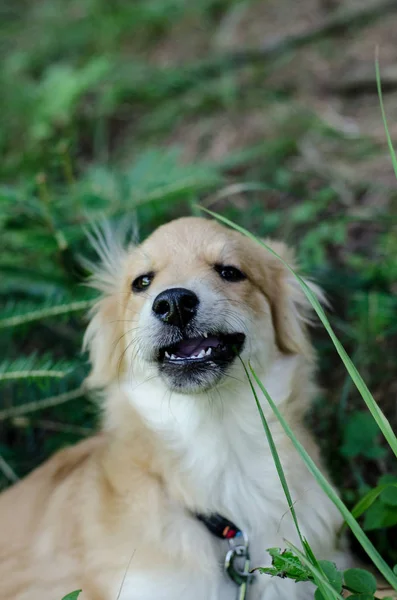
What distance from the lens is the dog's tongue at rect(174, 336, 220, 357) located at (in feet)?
8.25

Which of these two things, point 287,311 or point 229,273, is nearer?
point 229,273

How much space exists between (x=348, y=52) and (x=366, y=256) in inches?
105

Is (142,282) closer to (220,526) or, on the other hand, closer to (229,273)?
(229,273)

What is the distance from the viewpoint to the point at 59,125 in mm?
6012

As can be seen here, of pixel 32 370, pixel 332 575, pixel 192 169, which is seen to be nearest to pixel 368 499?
pixel 332 575

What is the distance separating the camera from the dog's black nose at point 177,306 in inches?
94.0

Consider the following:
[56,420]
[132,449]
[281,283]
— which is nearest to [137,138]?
[56,420]

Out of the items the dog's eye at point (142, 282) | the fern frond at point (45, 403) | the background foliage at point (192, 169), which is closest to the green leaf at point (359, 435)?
the background foliage at point (192, 169)

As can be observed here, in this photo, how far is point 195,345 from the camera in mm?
2539

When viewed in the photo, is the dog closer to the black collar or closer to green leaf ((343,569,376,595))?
the black collar

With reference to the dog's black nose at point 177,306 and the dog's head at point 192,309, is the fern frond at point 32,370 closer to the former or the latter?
the dog's head at point 192,309

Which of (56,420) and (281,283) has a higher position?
(281,283)

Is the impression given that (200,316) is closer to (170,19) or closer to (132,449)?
(132,449)

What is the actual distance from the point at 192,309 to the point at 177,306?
6cm
